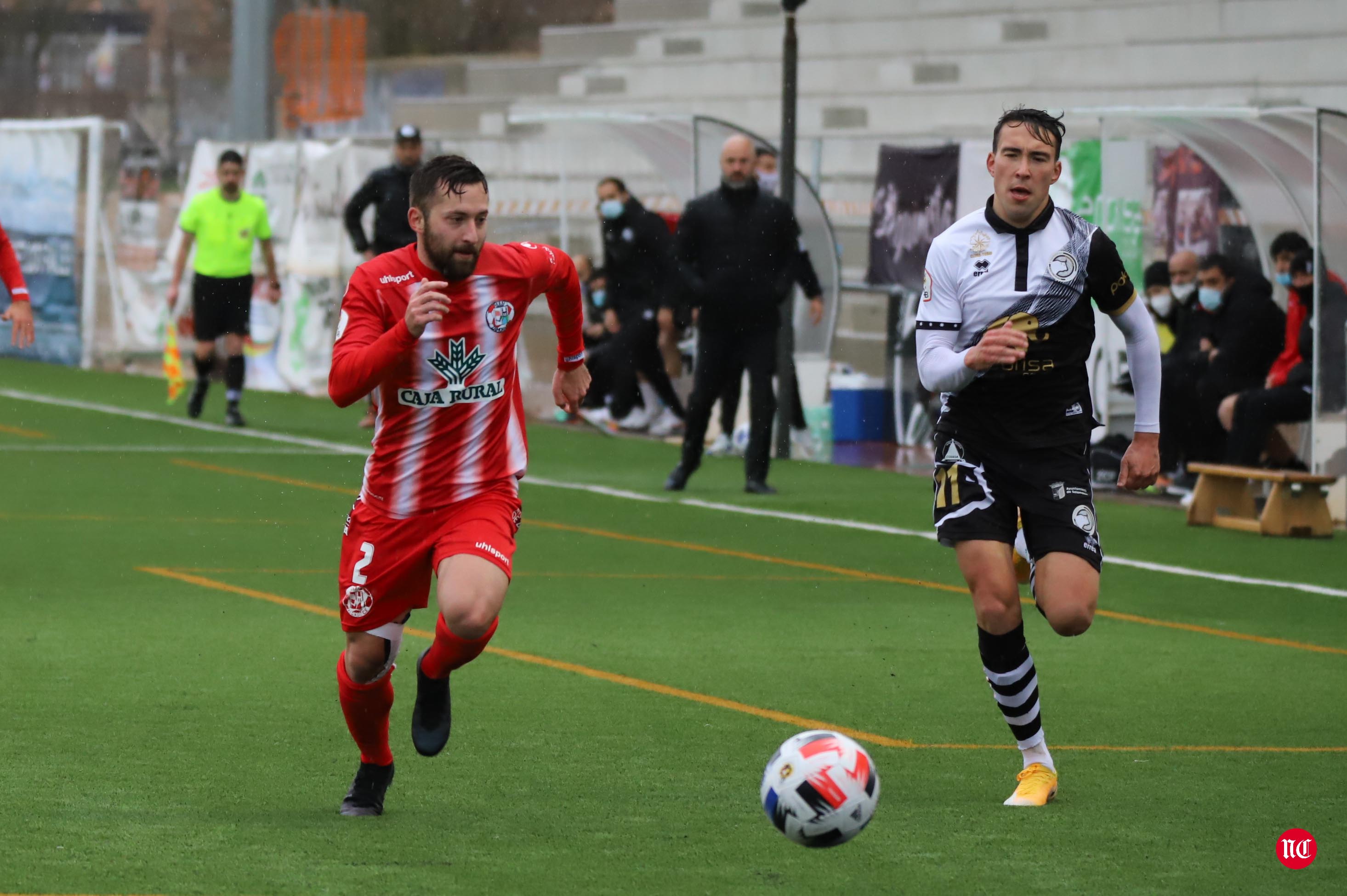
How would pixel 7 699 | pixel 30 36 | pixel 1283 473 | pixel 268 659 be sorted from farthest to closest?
1. pixel 30 36
2. pixel 1283 473
3. pixel 268 659
4. pixel 7 699

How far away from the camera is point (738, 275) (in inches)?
573

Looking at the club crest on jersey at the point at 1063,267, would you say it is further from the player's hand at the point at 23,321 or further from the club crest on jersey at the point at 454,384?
the player's hand at the point at 23,321

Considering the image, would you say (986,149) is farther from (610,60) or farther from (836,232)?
(610,60)

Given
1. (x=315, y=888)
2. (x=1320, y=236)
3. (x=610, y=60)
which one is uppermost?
(x=610, y=60)

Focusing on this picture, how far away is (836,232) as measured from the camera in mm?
22734

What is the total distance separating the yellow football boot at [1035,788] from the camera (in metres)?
6.28

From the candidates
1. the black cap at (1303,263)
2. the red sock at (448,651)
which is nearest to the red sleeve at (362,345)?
the red sock at (448,651)

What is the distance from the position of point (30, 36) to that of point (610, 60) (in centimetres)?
2981

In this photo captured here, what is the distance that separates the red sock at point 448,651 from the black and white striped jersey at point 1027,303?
1577mm

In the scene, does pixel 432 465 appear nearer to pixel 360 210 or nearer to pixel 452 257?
pixel 452 257

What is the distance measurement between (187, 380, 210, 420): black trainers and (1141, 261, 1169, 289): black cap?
A: 325 inches

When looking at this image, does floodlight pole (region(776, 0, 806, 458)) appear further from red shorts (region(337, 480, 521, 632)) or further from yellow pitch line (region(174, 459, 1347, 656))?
red shorts (region(337, 480, 521, 632))

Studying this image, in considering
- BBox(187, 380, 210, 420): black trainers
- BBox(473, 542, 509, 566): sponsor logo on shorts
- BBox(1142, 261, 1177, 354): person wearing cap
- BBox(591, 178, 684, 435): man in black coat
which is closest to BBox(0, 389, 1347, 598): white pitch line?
BBox(187, 380, 210, 420): black trainers

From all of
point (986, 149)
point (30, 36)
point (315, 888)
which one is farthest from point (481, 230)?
point (30, 36)
